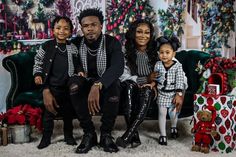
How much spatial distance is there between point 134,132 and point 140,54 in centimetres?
77

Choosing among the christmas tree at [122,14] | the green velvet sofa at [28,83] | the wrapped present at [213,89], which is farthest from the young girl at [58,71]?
the christmas tree at [122,14]

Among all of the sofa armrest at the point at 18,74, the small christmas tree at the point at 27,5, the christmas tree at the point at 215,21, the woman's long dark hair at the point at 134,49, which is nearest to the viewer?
the woman's long dark hair at the point at 134,49

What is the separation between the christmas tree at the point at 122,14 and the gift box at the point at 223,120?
7.07 ft

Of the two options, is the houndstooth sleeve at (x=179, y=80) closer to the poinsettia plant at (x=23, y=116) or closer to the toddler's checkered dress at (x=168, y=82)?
the toddler's checkered dress at (x=168, y=82)

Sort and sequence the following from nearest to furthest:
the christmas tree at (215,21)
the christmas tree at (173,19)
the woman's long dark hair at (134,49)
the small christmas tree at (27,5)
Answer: the woman's long dark hair at (134,49) < the small christmas tree at (27,5) < the christmas tree at (173,19) < the christmas tree at (215,21)

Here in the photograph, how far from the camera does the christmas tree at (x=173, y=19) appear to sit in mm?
4855

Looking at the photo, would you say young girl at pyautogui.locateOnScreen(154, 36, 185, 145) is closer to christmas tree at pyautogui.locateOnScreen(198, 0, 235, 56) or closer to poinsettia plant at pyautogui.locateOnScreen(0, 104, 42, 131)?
poinsettia plant at pyautogui.locateOnScreen(0, 104, 42, 131)

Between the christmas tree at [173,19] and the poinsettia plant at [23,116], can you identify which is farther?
the christmas tree at [173,19]

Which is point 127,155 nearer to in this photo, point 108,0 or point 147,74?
point 147,74

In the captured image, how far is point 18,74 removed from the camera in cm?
335

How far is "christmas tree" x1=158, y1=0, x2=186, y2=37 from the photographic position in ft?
15.9

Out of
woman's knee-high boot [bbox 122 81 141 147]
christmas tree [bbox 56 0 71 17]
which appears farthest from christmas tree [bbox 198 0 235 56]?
woman's knee-high boot [bbox 122 81 141 147]

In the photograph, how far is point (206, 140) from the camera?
2766mm

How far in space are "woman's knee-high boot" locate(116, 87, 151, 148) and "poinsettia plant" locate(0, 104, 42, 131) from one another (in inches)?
30.7
